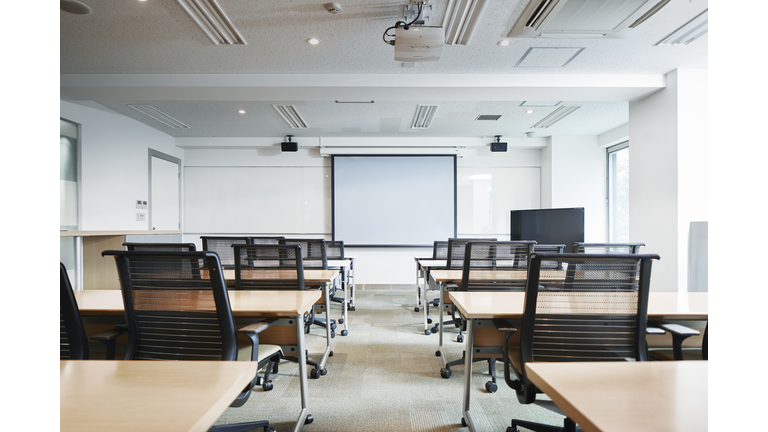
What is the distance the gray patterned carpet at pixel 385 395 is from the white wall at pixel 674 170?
239cm

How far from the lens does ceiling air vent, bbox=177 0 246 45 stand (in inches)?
102

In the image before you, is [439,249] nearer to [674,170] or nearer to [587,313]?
[674,170]

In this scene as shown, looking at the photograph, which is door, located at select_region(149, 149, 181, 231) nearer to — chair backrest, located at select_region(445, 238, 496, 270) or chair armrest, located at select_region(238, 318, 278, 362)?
chair backrest, located at select_region(445, 238, 496, 270)

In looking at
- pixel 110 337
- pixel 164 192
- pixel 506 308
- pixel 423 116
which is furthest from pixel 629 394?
pixel 164 192

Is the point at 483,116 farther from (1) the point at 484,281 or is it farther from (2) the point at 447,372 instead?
(2) the point at 447,372

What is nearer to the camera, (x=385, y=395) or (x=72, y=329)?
(x=72, y=329)

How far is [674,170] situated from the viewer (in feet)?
12.4

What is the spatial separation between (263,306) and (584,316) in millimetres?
1405

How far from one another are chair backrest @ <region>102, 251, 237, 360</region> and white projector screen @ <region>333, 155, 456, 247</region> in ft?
→ 17.5

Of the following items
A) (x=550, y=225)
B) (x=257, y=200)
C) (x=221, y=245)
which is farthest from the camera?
(x=257, y=200)

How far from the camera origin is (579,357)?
1.57m

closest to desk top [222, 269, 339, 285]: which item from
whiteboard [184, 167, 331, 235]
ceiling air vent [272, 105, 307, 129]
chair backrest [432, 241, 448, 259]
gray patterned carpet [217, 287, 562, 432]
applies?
gray patterned carpet [217, 287, 562, 432]

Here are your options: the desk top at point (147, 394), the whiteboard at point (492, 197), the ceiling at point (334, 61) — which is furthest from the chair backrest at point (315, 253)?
the whiteboard at point (492, 197)
